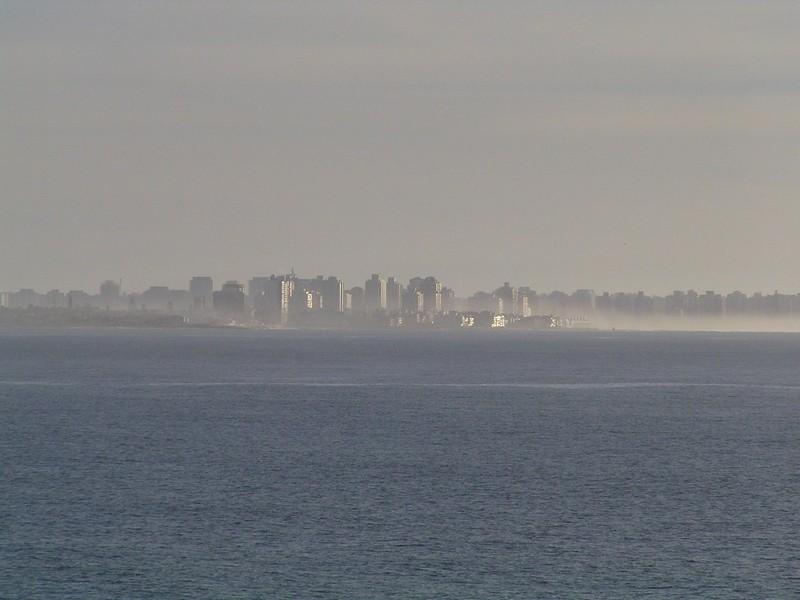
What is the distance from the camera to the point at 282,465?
78062mm

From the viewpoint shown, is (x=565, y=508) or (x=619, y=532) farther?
(x=565, y=508)

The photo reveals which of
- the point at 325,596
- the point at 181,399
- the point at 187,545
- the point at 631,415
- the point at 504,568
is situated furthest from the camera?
the point at 181,399

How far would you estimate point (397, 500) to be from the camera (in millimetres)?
63969

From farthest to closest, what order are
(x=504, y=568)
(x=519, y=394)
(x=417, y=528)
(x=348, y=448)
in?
(x=519, y=394), (x=348, y=448), (x=417, y=528), (x=504, y=568)

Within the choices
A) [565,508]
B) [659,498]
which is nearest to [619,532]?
[565,508]

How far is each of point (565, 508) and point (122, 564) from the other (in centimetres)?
2431

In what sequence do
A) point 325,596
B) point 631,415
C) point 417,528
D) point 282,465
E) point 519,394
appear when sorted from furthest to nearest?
point 519,394 → point 631,415 → point 282,465 → point 417,528 → point 325,596

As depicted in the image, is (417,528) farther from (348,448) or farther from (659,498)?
(348,448)

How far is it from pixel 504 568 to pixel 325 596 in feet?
27.9

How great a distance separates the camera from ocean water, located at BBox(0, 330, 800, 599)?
48062 mm

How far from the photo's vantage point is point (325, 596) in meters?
45.5

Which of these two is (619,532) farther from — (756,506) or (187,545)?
(187,545)

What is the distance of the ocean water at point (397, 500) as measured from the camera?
1892 inches

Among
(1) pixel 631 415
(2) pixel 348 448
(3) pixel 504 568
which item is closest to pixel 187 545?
(3) pixel 504 568
